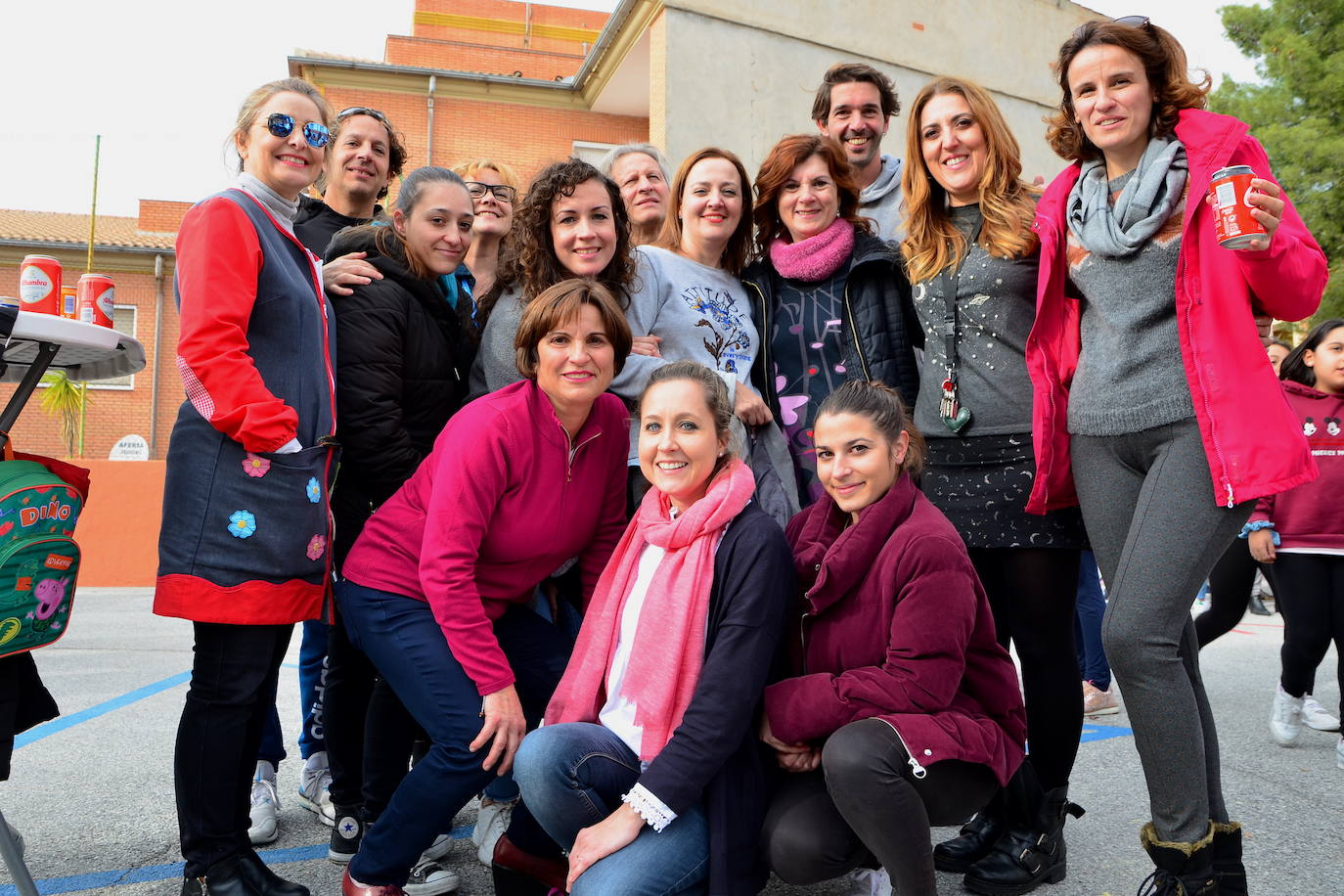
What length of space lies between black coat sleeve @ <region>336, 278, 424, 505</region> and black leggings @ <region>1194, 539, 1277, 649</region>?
4020mm

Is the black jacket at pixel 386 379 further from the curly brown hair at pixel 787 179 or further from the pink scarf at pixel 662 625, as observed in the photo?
the curly brown hair at pixel 787 179

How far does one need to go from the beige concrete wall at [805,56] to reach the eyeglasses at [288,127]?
947 cm

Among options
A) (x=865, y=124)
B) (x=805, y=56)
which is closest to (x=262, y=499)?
(x=865, y=124)

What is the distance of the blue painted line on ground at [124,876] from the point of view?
2734mm

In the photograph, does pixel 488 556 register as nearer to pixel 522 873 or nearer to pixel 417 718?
pixel 417 718

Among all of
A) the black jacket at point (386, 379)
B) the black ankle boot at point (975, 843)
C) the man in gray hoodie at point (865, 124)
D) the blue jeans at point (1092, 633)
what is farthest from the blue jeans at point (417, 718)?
the blue jeans at point (1092, 633)

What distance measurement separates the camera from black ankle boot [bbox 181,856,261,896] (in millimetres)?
2441

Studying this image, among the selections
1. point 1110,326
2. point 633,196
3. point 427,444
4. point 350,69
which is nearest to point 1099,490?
point 1110,326

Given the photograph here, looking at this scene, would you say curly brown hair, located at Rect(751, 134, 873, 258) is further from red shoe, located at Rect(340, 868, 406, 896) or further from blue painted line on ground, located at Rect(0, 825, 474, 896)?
blue painted line on ground, located at Rect(0, 825, 474, 896)

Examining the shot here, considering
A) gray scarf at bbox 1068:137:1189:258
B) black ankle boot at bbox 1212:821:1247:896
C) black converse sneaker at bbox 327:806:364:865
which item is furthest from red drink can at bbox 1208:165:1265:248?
black converse sneaker at bbox 327:806:364:865

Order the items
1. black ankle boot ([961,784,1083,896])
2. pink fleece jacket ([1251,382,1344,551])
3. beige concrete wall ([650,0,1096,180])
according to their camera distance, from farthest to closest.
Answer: beige concrete wall ([650,0,1096,180]), pink fleece jacket ([1251,382,1344,551]), black ankle boot ([961,784,1083,896])

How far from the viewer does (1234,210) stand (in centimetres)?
207

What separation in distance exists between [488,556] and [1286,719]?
3875 millimetres

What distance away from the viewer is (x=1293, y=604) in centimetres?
441
